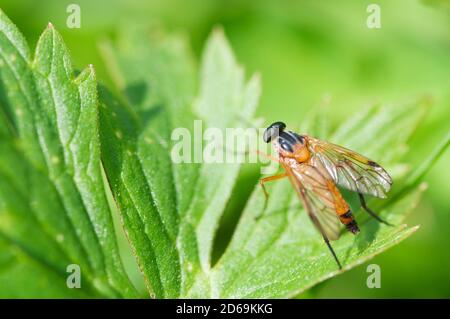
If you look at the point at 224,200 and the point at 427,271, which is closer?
the point at 224,200

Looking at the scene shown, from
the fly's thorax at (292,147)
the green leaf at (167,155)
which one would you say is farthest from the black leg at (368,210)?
the green leaf at (167,155)

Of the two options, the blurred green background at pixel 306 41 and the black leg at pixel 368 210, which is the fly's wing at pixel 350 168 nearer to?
the black leg at pixel 368 210

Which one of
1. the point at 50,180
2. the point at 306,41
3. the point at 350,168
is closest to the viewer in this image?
the point at 50,180

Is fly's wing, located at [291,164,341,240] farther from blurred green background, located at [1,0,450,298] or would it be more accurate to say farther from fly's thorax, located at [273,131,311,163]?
blurred green background, located at [1,0,450,298]

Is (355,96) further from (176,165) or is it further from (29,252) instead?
(29,252)

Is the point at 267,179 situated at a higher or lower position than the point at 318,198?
higher

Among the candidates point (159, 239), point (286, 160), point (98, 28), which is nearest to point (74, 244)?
point (159, 239)

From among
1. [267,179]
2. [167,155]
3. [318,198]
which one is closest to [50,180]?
[167,155]

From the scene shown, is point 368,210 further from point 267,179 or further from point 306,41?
point 306,41

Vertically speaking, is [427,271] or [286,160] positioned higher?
[286,160]
